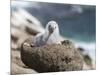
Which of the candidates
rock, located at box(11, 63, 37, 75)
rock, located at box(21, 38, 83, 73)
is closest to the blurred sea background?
rock, located at box(21, 38, 83, 73)

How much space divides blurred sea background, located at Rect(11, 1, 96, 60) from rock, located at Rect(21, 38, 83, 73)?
0.49ft

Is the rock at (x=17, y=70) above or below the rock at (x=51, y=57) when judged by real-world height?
below

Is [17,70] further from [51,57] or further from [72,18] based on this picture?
[72,18]

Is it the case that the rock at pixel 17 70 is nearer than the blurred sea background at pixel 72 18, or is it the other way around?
the rock at pixel 17 70

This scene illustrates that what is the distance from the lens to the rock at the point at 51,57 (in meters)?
2.35

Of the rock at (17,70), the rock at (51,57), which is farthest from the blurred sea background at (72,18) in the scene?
the rock at (17,70)

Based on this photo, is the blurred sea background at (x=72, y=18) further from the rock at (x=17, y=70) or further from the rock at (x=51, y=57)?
the rock at (x=17, y=70)

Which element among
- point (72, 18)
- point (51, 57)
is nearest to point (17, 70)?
point (51, 57)

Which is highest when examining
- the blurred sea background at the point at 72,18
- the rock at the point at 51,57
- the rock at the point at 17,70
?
the blurred sea background at the point at 72,18

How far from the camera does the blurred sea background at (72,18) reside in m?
2.39

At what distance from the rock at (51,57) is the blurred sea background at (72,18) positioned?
15 centimetres

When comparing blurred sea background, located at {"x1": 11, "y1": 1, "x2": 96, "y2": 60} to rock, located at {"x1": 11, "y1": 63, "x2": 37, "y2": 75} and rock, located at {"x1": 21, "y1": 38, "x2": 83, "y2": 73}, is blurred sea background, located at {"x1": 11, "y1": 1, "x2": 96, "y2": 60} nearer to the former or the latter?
rock, located at {"x1": 21, "y1": 38, "x2": 83, "y2": 73}

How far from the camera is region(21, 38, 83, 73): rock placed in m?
2.35

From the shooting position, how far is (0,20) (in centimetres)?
225
